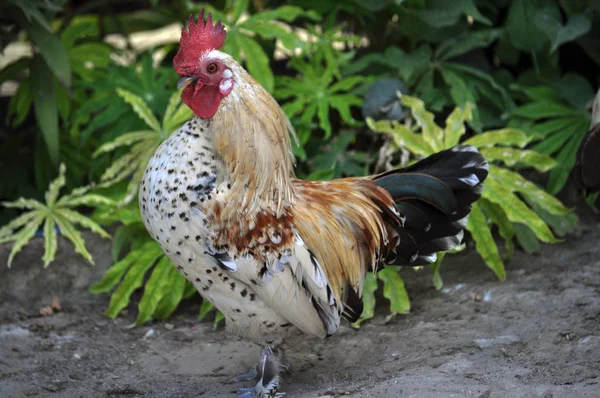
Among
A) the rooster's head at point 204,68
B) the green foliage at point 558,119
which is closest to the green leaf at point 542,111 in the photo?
the green foliage at point 558,119

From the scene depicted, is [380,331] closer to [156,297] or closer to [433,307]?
[433,307]

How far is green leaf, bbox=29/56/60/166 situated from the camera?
4.96m

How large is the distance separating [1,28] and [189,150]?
305cm

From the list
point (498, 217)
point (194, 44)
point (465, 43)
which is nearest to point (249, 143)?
point (194, 44)

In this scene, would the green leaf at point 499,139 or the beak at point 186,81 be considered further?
the green leaf at point 499,139

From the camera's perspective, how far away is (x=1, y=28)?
17.8 ft

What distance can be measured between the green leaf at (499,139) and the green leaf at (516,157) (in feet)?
0.13

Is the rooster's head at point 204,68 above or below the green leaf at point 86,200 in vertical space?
above

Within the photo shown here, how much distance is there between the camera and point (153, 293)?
425 cm

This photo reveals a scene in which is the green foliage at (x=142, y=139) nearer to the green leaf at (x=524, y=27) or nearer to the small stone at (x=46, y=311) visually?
the small stone at (x=46, y=311)

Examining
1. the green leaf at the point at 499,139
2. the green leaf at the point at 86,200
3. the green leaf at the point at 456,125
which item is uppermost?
the green leaf at the point at 456,125

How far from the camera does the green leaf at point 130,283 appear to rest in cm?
430

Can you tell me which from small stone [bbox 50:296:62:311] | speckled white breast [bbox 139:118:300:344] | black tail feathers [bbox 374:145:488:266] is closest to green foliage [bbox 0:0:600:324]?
small stone [bbox 50:296:62:311]

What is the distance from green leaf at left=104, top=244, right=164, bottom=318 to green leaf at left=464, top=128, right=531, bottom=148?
6.62ft
